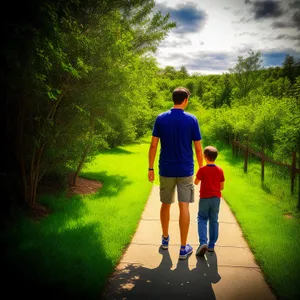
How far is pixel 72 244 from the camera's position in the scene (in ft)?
14.7

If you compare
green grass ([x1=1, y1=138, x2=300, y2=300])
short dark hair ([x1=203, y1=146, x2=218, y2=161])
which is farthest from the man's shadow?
short dark hair ([x1=203, y1=146, x2=218, y2=161])

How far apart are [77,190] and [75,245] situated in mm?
4110

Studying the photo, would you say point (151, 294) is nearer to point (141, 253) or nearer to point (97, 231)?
point (141, 253)

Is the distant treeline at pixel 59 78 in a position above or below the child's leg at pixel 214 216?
above

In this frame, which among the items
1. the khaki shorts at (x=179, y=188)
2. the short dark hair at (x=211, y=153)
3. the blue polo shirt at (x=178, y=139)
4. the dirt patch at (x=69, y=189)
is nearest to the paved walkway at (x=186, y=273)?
the khaki shorts at (x=179, y=188)

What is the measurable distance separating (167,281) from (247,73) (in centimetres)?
5865

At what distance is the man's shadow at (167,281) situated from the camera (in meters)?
3.23

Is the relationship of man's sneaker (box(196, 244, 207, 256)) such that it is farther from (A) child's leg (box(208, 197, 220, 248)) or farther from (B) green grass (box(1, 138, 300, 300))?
(B) green grass (box(1, 138, 300, 300))

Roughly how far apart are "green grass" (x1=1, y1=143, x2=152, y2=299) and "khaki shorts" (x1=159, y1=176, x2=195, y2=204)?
1123mm

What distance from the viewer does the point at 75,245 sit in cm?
447

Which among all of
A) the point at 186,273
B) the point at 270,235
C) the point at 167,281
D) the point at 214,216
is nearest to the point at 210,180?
the point at 214,216

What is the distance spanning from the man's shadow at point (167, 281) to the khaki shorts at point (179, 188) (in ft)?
2.85

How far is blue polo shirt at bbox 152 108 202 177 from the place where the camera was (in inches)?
160

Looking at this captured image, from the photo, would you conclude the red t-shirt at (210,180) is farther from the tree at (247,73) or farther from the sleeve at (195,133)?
the tree at (247,73)
